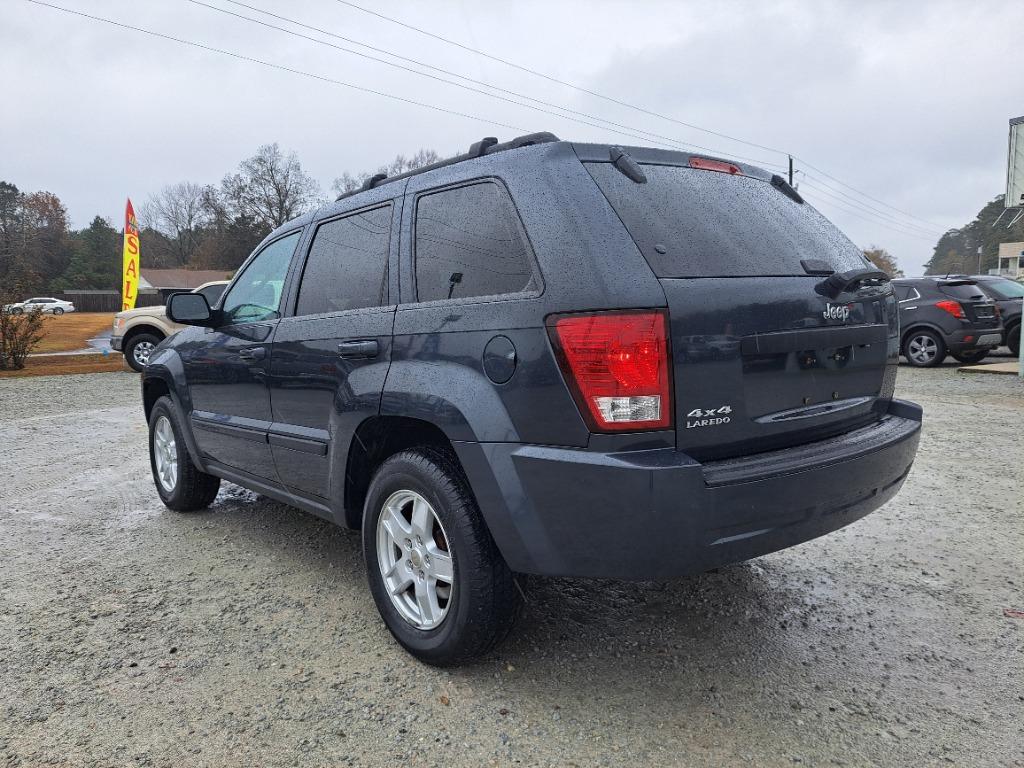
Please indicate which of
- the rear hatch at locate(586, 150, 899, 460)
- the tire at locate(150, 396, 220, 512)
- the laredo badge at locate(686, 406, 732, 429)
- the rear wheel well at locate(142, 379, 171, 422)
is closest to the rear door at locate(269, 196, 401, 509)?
the rear hatch at locate(586, 150, 899, 460)

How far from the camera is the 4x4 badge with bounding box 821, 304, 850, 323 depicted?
259 cm

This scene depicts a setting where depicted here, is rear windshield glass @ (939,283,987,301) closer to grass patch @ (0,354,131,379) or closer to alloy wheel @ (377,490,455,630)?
alloy wheel @ (377,490,455,630)

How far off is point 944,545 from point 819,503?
2.09 meters

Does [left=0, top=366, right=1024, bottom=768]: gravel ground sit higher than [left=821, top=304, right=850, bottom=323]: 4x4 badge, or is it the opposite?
[left=821, top=304, right=850, bottom=323]: 4x4 badge

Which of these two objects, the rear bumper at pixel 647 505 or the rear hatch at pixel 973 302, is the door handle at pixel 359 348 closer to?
the rear bumper at pixel 647 505

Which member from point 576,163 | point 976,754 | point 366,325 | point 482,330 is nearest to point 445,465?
point 482,330

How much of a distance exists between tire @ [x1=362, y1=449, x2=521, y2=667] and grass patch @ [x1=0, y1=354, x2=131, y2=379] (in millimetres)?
14221

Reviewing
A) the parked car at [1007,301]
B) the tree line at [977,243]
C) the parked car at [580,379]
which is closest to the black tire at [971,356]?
the parked car at [1007,301]

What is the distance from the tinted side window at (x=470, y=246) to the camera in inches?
97.2

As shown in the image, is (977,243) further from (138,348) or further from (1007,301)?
(138,348)

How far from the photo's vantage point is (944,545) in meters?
3.94

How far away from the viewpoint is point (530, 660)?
273 centimetres

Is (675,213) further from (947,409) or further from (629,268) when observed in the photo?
(947,409)

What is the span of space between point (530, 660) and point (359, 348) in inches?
54.3
